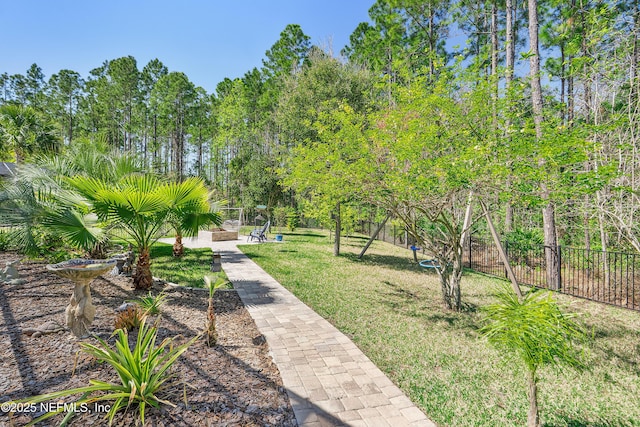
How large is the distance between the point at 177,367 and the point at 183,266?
20.9 feet

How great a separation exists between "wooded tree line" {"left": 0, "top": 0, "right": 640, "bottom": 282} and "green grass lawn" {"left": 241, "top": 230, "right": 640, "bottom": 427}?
162 cm

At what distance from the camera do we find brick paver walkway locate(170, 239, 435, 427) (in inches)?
112

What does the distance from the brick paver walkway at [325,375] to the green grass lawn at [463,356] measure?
0.21m

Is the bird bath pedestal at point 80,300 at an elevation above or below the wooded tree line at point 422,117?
below

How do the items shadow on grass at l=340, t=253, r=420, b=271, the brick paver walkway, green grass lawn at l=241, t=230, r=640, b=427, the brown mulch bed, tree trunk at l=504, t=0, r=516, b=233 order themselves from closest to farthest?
the brown mulch bed < the brick paver walkway < green grass lawn at l=241, t=230, r=640, b=427 < tree trunk at l=504, t=0, r=516, b=233 < shadow on grass at l=340, t=253, r=420, b=271

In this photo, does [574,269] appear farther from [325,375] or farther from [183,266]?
[183,266]

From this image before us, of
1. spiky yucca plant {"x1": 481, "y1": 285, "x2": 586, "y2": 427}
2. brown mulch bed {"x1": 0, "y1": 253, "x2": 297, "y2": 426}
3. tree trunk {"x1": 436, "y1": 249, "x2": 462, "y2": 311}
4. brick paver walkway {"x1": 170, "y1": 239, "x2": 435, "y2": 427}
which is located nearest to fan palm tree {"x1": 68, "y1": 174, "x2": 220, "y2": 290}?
brown mulch bed {"x1": 0, "y1": 253, "x2": 297, "y2": 426}

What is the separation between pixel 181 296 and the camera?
20.6 feet

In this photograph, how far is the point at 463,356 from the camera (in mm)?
4215

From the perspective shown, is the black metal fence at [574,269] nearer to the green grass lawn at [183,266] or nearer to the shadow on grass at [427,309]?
the shadow on grass at [427,309]

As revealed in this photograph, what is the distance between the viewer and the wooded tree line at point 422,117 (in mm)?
4902

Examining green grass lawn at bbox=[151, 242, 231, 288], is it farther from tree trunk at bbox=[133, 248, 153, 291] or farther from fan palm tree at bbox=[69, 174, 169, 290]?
fan palm tree at bbox=[69, 174, 169, 290]

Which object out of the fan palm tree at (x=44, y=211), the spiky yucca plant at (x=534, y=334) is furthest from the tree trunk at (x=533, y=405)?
the fan palm tree at (x=44, y=211)

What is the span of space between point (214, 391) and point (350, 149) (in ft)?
17.8
